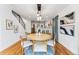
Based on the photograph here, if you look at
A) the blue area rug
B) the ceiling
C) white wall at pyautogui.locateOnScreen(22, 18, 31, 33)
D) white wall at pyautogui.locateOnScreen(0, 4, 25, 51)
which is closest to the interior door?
the ceiling

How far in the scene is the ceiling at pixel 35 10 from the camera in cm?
113

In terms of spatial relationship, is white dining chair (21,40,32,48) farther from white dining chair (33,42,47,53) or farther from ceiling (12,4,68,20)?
ceiling (12,4,68,20)

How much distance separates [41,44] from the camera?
147cm

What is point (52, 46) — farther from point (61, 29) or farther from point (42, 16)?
point (42, 16)

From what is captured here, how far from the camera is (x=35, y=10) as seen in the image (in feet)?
4.14

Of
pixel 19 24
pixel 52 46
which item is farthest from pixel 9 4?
pixel 52 46

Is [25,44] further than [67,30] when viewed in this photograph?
Yes

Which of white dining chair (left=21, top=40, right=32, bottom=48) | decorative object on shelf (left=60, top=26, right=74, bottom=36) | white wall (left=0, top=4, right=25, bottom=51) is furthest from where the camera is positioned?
white dining chair (left=21, top=40, right=32, bottom=48)

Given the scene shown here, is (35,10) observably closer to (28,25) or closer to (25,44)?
(28,25)

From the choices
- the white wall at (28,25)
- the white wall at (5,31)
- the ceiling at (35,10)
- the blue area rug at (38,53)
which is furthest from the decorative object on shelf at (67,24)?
the white wall at (5,31)

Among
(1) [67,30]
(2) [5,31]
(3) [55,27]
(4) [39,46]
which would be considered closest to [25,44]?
(4) [39,46]

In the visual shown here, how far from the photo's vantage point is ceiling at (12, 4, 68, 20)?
1.13 meters
